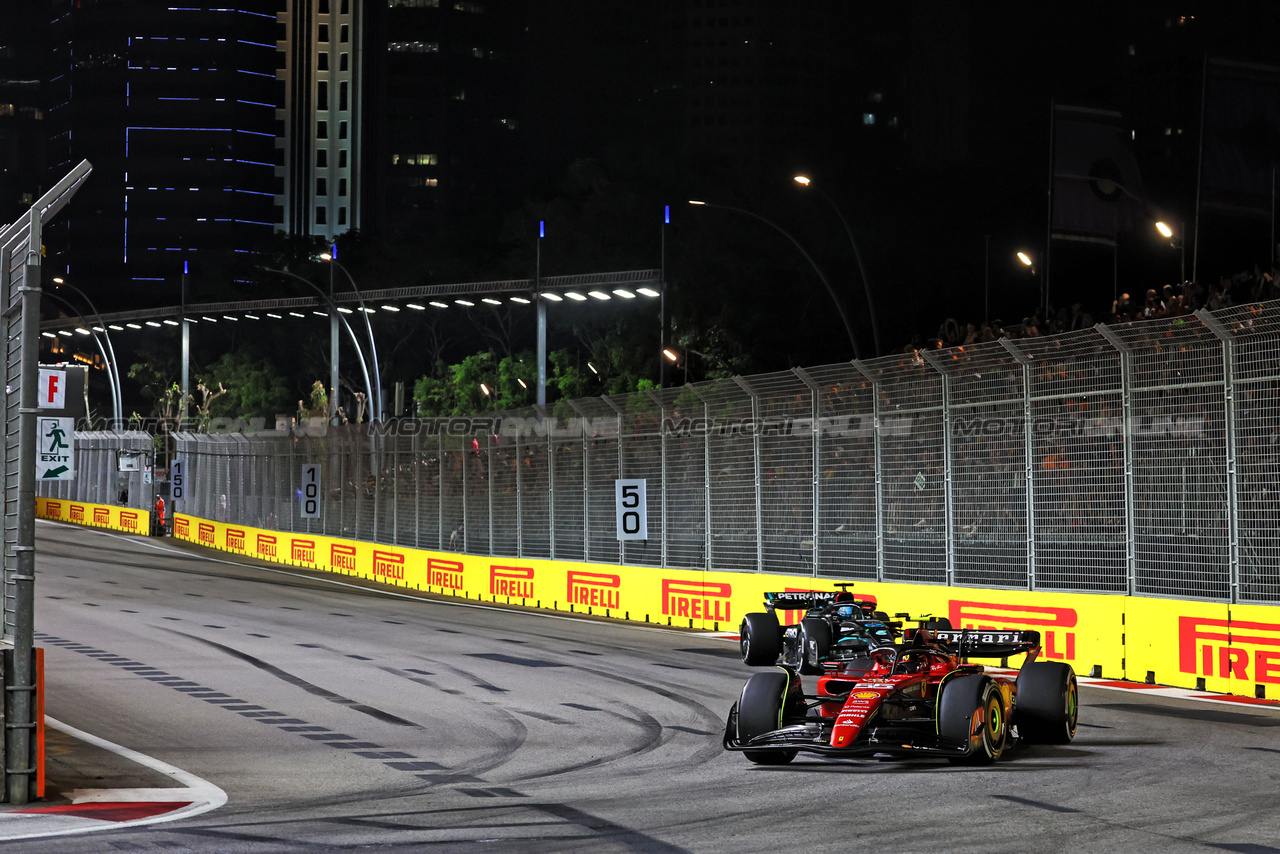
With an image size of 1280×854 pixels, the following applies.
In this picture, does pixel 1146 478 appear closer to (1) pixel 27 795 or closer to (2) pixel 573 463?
(1) pixel 27 795

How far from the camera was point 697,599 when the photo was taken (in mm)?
23703

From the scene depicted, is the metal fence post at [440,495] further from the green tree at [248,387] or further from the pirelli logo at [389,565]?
the green tree at [248,387]

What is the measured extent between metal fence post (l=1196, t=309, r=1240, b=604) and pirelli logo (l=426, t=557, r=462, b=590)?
64.2ft

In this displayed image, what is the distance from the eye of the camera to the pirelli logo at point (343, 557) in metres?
39.0

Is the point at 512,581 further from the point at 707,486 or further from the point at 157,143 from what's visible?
the point at 157,143

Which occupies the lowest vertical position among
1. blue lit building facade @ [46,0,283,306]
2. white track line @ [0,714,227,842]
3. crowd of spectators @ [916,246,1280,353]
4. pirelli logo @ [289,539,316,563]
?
white track line @ [0,714,227,842]

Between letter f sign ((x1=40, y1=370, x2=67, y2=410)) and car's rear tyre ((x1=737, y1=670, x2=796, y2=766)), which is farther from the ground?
letter f sign ((x1=40, y1=370, x2=67, y2=410))

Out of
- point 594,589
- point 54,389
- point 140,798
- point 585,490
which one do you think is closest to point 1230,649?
point 140,798

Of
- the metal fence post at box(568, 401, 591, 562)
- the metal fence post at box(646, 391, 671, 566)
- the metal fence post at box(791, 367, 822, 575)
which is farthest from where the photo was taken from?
the metal fence post at box(568, 401, 591, 562)

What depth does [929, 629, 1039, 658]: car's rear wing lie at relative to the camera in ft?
38.0

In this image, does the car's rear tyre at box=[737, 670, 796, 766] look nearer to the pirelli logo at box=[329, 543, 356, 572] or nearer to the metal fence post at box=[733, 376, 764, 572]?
the metal fence post at box=[733, 376, 764, 572]

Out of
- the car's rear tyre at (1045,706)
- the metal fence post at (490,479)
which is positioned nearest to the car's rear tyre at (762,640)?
the car's rear tyre at (1045,706)

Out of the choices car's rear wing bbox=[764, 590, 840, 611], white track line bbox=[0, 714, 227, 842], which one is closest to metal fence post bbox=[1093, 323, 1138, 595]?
car's rear wing bbox=[764, 590, 840, 611]

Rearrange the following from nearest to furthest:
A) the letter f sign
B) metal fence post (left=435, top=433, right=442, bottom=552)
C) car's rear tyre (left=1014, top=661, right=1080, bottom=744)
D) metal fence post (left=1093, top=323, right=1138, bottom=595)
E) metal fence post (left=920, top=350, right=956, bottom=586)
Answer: car's rear tyre (left=1014, top=661, right=1080, bottom=744) → the letter f sign → metal fence post (left=1093, top=323, right=1138, bottom=595) → metal fence post (left=920, top=350, right=956, bottom=586) → metal fence post (left=435, top=433, right=442, bottom=552)
